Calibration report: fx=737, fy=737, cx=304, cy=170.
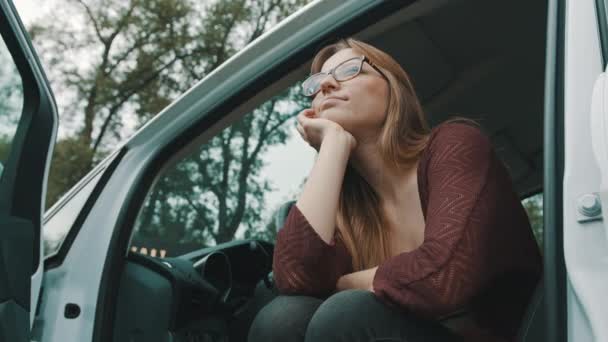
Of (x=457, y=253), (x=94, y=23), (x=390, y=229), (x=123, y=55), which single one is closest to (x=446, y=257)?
(x=457, y=253)

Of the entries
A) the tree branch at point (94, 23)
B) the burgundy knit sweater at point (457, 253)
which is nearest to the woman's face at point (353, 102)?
the burgundy knit sweater at point (457, 253)

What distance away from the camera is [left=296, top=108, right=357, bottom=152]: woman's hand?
1.68 m

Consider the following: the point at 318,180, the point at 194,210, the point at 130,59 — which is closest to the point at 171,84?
the point at 130,59

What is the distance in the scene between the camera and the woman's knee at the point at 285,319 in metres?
1.46

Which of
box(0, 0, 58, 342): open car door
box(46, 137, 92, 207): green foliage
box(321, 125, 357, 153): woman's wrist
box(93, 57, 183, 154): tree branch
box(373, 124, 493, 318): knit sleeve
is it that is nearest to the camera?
box(373, 124, 493, 318): knit sleeve

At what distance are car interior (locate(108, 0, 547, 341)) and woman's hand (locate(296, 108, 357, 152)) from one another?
100mm

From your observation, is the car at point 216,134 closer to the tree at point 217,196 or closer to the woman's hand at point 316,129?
the woman's hand at point 316,129

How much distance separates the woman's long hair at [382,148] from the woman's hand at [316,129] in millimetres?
99

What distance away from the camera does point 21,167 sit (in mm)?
1493

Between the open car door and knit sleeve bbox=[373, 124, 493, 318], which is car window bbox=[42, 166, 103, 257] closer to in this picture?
the open car door

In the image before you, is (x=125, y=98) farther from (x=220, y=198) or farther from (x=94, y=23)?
(x=220, y=198)

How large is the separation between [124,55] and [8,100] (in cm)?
1422

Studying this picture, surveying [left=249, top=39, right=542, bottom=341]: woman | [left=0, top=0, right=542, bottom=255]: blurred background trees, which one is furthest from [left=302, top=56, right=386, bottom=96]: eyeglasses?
[left=0, top=0, right=542, bottom=255]: blurred background trees

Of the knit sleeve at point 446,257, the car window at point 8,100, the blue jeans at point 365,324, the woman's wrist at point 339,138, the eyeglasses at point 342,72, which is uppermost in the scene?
the car window at point 8,100
